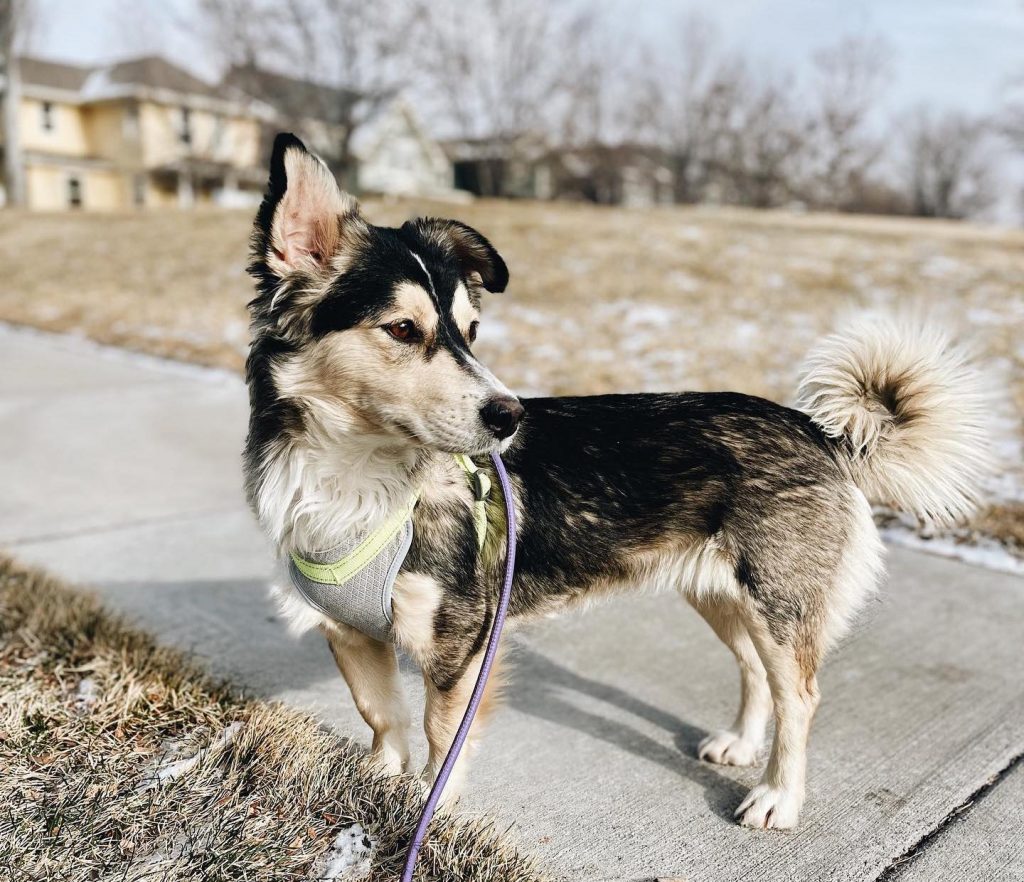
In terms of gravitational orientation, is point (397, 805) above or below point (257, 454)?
below

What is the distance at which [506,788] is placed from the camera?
2879 millimetres

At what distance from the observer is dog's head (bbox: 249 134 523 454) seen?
2389 mm

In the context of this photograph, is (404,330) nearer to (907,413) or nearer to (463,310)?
(463,310)

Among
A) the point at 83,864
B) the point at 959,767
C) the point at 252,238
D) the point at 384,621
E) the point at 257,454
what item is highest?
the point at 252,238

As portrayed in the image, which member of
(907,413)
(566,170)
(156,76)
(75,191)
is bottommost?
(75,191)

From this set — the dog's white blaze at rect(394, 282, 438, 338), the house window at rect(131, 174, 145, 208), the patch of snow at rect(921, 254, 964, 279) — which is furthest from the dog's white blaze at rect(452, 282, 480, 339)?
the house window at rect(131, 174, 145, 208)

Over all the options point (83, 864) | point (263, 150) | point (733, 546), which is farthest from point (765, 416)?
point (263, 150)

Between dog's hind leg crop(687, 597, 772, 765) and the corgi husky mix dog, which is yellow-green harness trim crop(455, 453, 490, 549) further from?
dog's hind leg crop(687, 597, 772, 765)

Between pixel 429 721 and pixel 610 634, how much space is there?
5.07 feet

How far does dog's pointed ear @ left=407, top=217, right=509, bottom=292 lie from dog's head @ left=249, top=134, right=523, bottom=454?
20 cm

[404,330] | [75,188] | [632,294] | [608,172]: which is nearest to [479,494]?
[404,330]

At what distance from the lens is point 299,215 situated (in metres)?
2.57

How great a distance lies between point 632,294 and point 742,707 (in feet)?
31.4

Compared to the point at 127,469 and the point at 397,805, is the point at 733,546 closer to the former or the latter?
the point at 397,805
